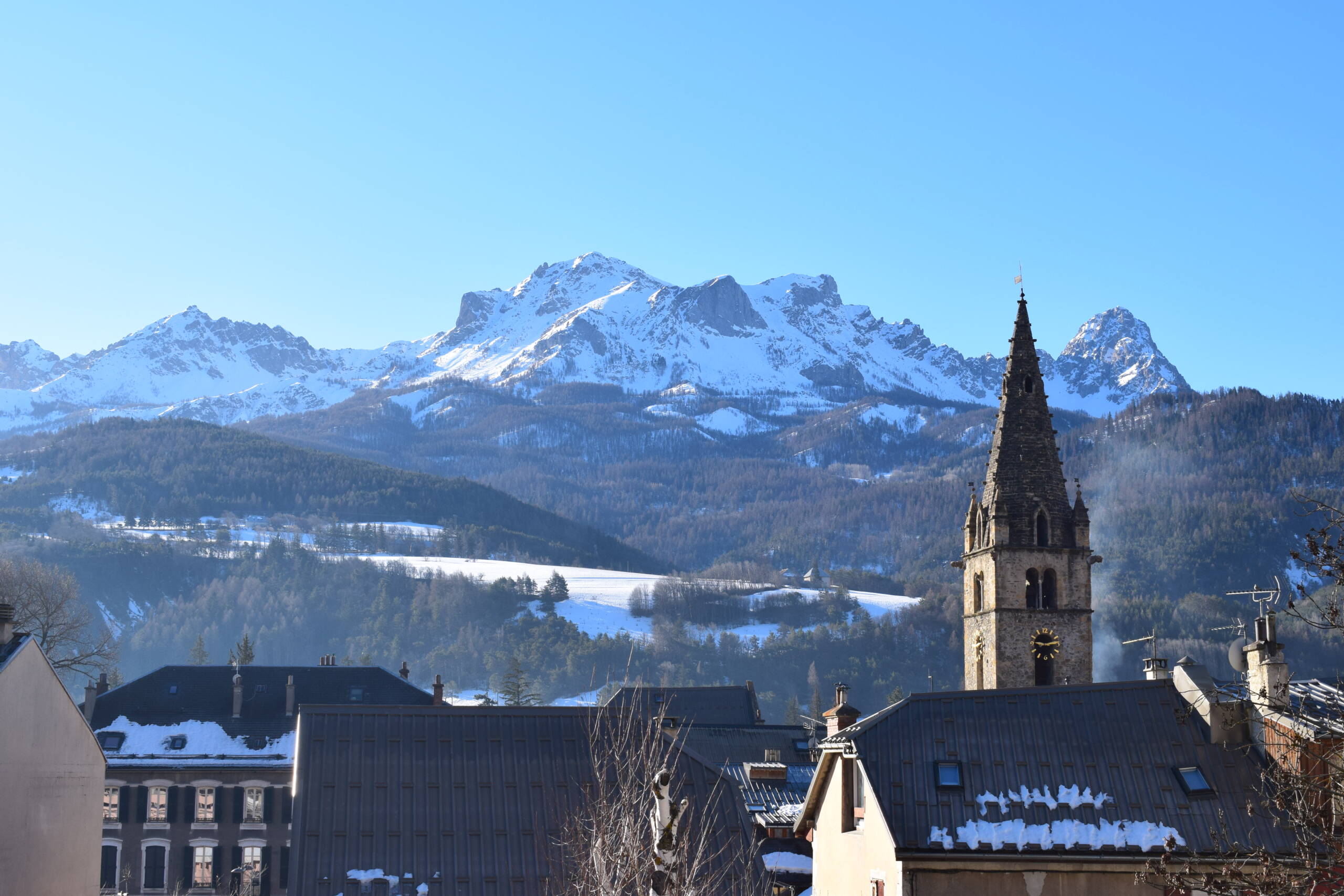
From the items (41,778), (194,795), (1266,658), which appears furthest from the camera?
(194,795)

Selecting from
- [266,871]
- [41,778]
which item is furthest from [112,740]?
[41,778]

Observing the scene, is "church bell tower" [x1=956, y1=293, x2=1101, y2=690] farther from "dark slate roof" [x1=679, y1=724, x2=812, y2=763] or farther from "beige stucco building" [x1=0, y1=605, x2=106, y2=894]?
"beige stucco building" [x1=0, y1=605, x2=106, y2=894]

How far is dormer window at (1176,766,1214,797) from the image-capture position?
40.2 meters

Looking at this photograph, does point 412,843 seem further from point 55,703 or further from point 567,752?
point 55,703

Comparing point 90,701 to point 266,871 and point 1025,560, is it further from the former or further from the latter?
point 1025,560

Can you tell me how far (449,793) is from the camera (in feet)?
144

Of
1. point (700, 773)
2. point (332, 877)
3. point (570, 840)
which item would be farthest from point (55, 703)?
point (700, 773)

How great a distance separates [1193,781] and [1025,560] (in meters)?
28.2

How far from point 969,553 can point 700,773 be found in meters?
28.6

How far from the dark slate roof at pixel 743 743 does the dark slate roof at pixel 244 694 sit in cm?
1683

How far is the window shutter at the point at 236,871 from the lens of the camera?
78.6m

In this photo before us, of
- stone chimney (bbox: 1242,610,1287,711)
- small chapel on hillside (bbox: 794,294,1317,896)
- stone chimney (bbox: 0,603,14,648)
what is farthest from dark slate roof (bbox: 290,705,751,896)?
stone chimney (bbox: 1242,610,1287,711)

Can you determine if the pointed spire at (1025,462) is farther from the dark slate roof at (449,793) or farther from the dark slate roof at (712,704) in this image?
the dark slate roof at (712,704)

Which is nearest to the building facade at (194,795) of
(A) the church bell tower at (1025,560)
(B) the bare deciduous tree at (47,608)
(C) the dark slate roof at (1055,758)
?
(B) the bare deciduous tree at (47,608)
